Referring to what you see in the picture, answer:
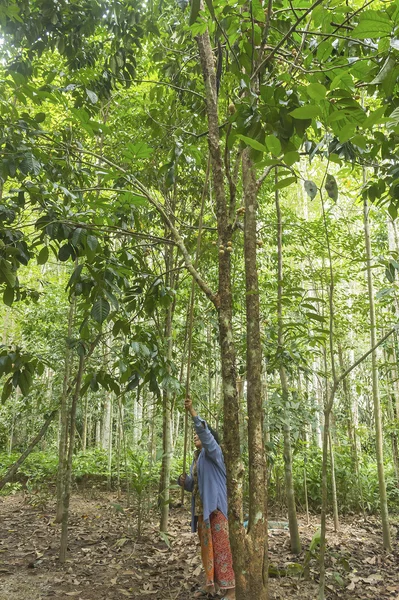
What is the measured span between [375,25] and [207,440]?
3.20 m

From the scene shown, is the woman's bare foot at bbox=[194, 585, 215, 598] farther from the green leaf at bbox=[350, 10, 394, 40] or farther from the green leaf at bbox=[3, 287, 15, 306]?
the green leaf at bbox=[350, 10, 394, 40]

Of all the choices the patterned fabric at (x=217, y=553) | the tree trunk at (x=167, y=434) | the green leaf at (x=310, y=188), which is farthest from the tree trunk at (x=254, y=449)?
the tree trunk at (x=167, y=434)

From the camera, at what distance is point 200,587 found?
4.08m

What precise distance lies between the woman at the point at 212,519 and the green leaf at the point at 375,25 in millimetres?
3178

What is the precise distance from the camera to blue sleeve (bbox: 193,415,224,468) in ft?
11.6

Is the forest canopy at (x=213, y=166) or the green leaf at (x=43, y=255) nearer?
the forest canopy at (x=213, y=166)

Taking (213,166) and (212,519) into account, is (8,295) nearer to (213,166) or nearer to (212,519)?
(213,166)

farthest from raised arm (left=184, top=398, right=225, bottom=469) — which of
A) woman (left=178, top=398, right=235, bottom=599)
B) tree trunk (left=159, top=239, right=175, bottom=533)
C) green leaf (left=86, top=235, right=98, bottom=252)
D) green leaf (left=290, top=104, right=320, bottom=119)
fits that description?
green leaf (left=290, top=104, right=320, bottom=119)

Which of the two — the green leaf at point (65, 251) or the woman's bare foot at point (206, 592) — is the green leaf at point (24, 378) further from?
the woman's bare foot at point (206, 592)

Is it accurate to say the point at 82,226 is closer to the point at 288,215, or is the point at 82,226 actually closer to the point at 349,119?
the point at 349,119

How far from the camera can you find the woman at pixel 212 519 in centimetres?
390

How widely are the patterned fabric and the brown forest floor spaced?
0.30 metres

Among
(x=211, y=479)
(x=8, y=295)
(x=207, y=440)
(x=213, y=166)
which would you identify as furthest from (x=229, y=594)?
(x=213, y=166)

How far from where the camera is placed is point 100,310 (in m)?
2.59
